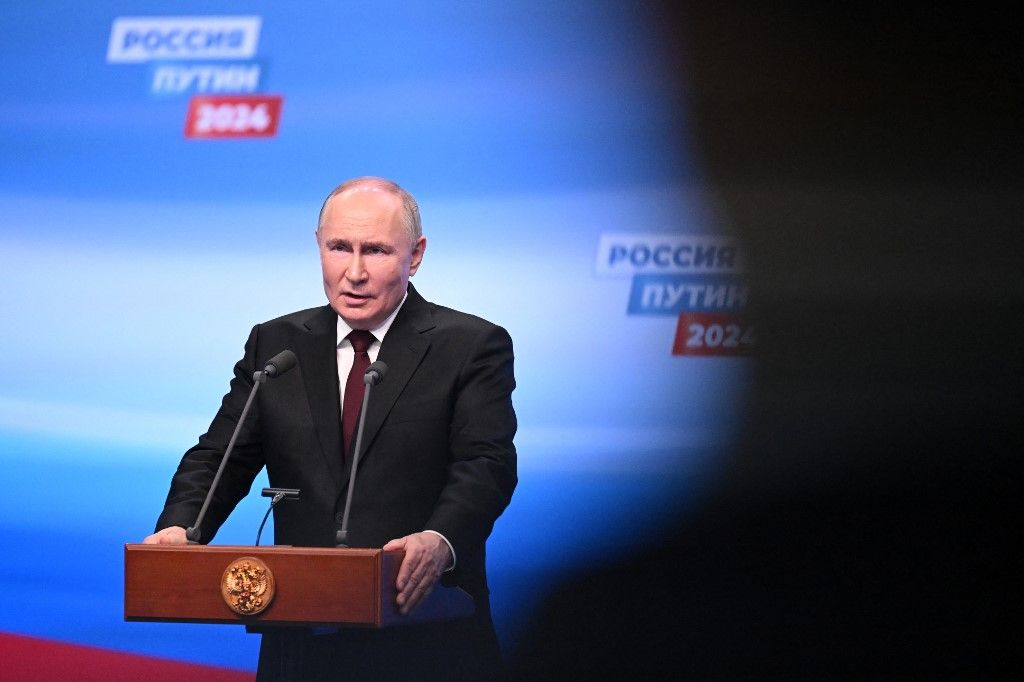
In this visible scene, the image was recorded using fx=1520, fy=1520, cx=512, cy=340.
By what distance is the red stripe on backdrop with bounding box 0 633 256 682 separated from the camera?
5059mm

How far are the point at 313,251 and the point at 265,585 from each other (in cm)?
275

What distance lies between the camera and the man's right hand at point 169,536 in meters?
2.84

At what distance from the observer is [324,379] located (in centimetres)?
312

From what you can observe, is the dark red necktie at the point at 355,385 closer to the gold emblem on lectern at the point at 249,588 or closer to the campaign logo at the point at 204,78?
the gold emblem on lectern at the point at 249,588

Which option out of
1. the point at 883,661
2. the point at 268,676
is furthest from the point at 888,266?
the point at 268,676

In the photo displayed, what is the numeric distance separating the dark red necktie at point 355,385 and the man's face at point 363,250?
6cm

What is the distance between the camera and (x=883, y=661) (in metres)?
4.62

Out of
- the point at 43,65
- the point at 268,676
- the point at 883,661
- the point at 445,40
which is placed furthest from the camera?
the point at 43,65

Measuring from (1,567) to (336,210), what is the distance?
9.30 feet

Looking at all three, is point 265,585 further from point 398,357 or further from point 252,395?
point 398,357

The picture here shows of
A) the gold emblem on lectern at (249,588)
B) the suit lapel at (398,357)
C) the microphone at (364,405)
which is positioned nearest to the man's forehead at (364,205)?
the suit lapel at (398,357)

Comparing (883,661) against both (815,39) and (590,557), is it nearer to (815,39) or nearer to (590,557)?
(590,557)

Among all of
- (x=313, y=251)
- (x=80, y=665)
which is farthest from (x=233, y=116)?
(x=80, y=665)

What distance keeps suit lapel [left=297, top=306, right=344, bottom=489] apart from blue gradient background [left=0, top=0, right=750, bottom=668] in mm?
1785
